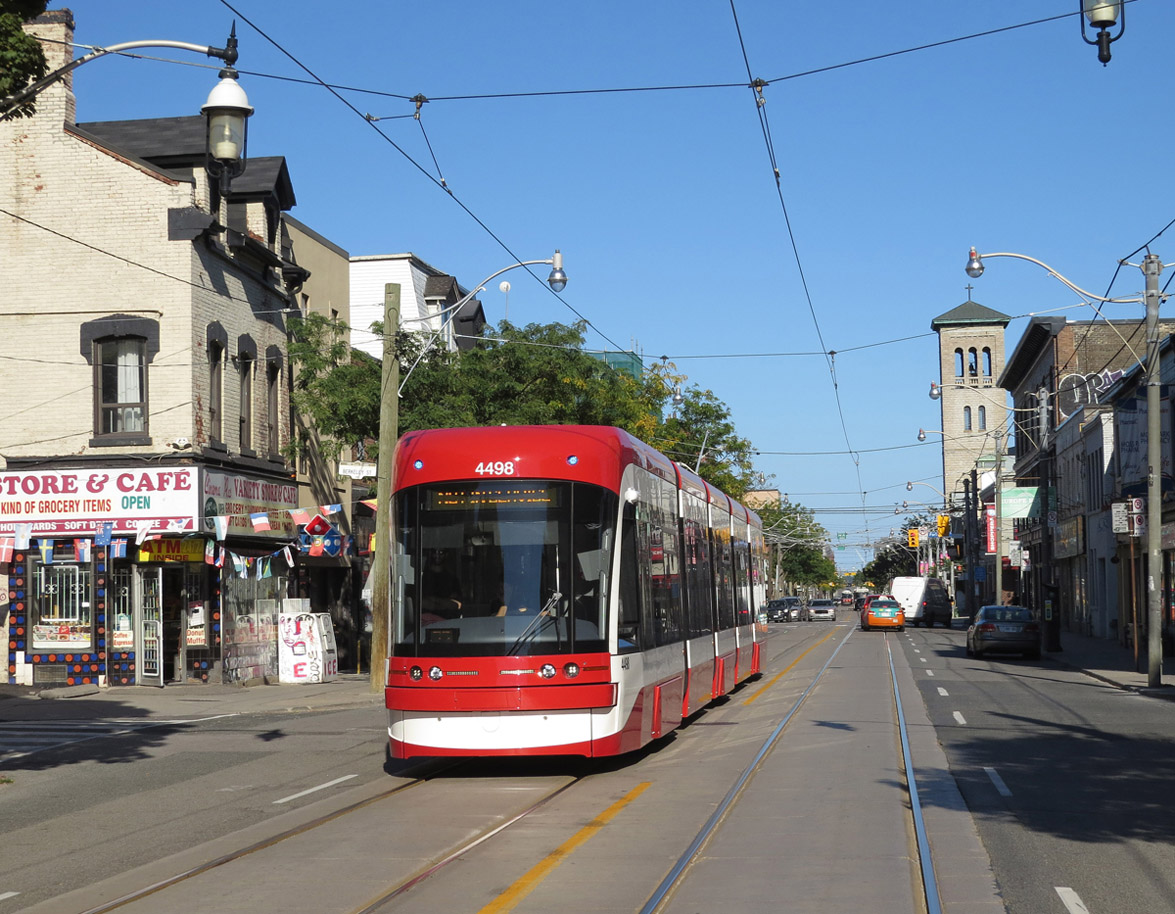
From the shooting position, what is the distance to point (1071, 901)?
25.7ft

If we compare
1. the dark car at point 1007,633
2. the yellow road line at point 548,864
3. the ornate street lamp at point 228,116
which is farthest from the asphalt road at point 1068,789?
the dark car at point 1007,633

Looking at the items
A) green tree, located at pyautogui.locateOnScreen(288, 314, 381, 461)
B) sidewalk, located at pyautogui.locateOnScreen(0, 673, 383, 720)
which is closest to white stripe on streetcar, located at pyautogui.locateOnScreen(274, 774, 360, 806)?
sidewalk, located at pyautogui.locateOnScreen(0, 673, 383, 720)

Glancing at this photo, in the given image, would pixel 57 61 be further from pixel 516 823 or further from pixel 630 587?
pixel 516 823

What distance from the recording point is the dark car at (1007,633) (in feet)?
121

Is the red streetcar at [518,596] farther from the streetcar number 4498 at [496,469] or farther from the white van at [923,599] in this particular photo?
the white van at [923,599]

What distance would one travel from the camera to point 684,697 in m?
16.8

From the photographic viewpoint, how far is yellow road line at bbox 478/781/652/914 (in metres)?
7.74

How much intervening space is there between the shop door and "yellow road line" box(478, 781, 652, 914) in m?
16.7

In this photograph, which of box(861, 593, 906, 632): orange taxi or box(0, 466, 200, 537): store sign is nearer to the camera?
box(0, 466, 200, 537): store sign

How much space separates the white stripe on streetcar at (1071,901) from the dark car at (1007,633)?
1179 inches

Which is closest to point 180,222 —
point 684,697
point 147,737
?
point 147,737

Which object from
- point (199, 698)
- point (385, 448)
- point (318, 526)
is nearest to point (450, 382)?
point (318, 526)

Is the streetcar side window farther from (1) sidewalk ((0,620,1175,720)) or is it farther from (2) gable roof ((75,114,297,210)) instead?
(2) gable roof ((75,114,297,210))

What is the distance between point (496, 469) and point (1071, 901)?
6.85 m
